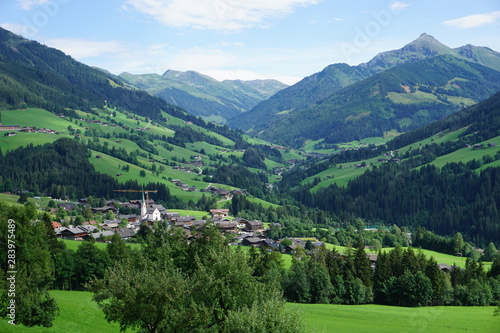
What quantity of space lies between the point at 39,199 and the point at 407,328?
153 metres

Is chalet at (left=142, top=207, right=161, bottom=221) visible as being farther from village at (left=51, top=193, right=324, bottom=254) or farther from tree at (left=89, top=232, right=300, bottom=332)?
tree at (left=89, top=232, right=300, bottom=332)

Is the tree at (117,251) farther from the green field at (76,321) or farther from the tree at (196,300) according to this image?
the tree at (196,300)

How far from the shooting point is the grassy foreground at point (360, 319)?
4731cm

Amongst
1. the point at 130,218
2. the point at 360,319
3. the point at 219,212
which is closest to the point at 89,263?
the point at 360,319

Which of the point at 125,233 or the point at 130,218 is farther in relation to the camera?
the point at 130,218

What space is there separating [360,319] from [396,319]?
4.77 m

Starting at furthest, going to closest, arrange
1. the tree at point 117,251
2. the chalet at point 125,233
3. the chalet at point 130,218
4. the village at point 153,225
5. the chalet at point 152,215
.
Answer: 1. the chalet at point 130,218
2. the chalet at point 152,215
3. the chalet at point 125,233
4. the village at point 153,225
5. the tree at point 117,251

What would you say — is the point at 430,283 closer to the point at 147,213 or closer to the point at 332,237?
the point at 332,237

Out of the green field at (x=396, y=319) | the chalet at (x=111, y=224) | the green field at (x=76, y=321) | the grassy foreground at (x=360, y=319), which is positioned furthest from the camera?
the chalet at (x=111, y=224)

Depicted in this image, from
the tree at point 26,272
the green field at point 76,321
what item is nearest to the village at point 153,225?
the green field at point 76,321

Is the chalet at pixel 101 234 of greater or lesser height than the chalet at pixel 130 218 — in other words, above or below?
below

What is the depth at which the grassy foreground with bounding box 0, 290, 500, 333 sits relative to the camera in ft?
155

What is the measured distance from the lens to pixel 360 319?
5981 cm

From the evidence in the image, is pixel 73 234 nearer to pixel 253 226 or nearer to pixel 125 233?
pixel 125 233
